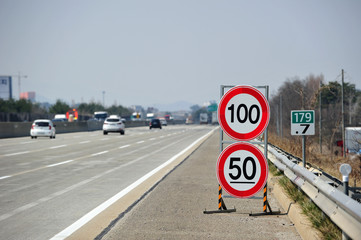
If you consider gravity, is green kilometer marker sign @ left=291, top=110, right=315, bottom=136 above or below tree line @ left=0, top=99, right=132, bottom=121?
below

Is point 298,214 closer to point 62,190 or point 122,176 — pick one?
point 62,190

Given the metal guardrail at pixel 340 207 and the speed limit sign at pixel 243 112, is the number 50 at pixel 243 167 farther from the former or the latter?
the metal guardrail at pixel 340 207

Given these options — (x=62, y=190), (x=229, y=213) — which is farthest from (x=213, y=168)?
(x=229, y=213)

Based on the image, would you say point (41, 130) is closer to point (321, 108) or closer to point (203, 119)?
point (321, 108)

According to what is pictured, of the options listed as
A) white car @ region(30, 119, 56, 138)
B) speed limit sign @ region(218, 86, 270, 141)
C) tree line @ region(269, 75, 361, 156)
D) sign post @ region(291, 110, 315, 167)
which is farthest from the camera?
white car @ region(30, 119, 56, 138)

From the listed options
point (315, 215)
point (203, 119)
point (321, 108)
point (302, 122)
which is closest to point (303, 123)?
point (302, 122)

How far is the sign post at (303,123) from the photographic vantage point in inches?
402

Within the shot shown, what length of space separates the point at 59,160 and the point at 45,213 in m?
9.65

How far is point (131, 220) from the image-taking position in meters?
7.01

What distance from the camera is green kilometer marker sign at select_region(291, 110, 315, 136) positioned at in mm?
10219

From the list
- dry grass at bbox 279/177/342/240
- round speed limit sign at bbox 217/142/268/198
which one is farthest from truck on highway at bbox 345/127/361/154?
round speed limit sign at bbox 217/142/268/198

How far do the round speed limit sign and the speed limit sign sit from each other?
7.5 inches

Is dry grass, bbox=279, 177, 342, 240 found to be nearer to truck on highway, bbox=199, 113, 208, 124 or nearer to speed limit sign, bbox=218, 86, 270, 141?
speed limit sign, bbox=218, 86, 270, 141

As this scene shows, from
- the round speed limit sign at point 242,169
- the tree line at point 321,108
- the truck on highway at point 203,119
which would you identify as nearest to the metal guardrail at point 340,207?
the round speed limit sign at point 242,169
